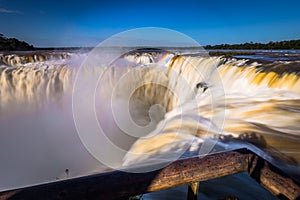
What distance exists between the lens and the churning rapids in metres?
5.04

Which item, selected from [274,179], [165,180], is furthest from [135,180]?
[274,179]

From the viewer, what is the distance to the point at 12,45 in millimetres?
42469

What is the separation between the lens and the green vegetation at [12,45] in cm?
4069

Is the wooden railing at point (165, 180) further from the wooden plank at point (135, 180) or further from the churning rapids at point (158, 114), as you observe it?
the churning rapids at point (158, 114)

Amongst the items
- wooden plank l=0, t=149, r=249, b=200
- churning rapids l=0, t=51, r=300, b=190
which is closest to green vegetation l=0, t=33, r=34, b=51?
churning rapids l=0, t=51, r=300, b=190

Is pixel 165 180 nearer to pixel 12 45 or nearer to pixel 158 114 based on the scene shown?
pixel 158 114

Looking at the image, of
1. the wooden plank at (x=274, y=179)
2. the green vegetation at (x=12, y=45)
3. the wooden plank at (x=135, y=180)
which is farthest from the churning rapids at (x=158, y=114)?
the green vegetation at (x=12, y=45)

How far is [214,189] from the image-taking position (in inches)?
135

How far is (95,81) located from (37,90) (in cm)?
398

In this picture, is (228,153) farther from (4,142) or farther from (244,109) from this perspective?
(4,142)

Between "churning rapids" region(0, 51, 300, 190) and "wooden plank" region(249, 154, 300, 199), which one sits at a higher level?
"wooden plank" region(249, 154, 300, 199)

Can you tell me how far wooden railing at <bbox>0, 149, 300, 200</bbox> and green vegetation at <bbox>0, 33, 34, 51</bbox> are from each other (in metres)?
46.4

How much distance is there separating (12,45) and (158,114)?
42.1m

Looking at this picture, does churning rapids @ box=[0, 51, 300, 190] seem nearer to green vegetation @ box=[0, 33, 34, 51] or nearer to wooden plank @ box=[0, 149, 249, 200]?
wooden plank @ box=[0, 149, 249, 200]
